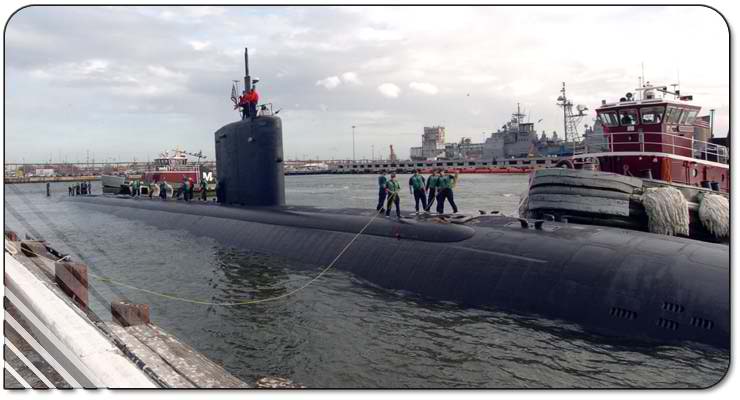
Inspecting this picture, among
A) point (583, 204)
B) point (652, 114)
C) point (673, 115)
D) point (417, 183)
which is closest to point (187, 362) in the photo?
point (583, 204)

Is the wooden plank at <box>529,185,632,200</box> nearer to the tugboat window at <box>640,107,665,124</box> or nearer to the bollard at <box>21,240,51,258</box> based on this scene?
the tugboat window at <box>640,107,665,124</box>

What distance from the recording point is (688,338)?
300 inches

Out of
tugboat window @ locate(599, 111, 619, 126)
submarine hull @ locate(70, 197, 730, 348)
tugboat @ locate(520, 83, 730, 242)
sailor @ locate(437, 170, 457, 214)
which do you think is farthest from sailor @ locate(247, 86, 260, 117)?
tugboat window @ locate(599, 111, 619, 126)

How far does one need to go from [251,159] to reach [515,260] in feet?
31.7

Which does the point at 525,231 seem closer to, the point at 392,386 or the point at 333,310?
the point at 333,310

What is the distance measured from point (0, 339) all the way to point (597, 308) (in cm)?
784

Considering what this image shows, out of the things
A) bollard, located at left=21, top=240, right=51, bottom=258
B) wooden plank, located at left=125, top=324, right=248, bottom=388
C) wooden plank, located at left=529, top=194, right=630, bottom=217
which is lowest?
wooden plank, located at left=125, top=324, right=248, bottom=388

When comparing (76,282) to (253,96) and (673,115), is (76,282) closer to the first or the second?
(253,96)

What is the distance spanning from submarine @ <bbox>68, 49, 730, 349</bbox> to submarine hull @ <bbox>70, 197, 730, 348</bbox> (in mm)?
18

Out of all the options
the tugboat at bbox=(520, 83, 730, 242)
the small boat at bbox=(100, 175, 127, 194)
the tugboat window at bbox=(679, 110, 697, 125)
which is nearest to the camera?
the tugboat at bbox=(520, 83, 730, 242)

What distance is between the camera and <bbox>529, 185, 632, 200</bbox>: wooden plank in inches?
490

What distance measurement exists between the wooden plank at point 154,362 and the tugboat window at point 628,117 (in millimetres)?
13413

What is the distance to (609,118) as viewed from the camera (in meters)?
15.5

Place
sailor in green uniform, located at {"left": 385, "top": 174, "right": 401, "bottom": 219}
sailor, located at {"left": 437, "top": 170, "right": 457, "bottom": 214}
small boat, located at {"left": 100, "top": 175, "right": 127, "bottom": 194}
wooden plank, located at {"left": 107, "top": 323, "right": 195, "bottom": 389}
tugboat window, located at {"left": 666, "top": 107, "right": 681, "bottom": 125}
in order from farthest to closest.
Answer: small boat, located at {"left": 100, "top": 175, "right": 127, "bottom": 194} → sailor, located at {"left": 437, "top": 170, "right": 457, "bottom": 214} → tugboat window, located at {"left": 666, "top": 107, "right": 681, "bottom": 125} → sailor in green uniform, located at {"left": 385, "top": 174, "right": 401, "bottom": 219} → wooden plank, located at {"left": 107, "top": 323, "right": 195, "bottom": 389}
